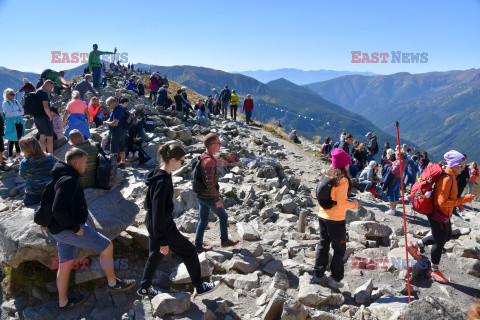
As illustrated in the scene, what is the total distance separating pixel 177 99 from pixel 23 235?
48.2 ft

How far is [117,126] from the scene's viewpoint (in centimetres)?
968

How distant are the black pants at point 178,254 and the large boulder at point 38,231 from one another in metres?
1.15

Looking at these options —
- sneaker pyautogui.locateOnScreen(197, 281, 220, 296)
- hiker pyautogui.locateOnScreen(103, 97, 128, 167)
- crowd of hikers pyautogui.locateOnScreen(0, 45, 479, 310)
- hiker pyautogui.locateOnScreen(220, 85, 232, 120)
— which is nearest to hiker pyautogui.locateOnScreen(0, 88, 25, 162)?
hiker pyautogui.locateOnScreen(103, 97, 128, 167)

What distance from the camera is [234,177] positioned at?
37.0 ft

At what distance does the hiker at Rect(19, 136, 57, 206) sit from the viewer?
4715 mm

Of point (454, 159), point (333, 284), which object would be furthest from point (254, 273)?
point (454, 159)

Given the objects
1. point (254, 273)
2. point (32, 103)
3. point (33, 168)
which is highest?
point (32, 103)

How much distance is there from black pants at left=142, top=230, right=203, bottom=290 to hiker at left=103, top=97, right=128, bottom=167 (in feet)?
20.3

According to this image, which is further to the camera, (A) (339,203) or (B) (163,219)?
(A) (339,203)

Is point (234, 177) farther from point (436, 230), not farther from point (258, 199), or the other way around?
point (436, 230)

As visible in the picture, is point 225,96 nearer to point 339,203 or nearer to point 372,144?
point 372,144

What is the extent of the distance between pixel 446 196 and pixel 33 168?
268 inches

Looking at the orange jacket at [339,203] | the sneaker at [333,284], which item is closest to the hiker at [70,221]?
the orange jacket at [339,203]

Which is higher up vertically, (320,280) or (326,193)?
(326,193)
